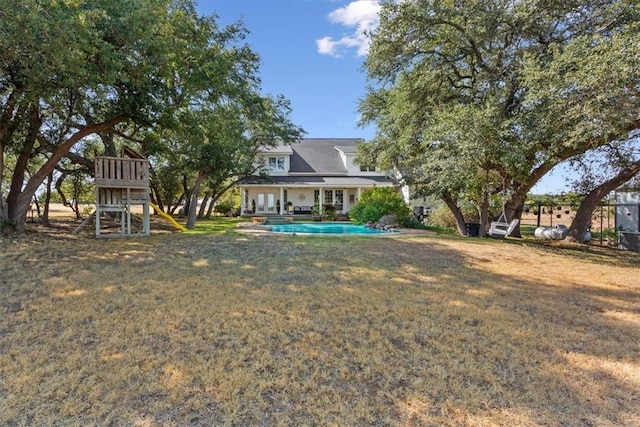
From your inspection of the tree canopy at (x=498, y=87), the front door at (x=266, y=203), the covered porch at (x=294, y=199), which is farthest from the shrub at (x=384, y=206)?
the front door at (x=266, y=203)

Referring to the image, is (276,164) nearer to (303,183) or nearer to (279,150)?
(279,150)

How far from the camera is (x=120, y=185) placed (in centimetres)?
1242

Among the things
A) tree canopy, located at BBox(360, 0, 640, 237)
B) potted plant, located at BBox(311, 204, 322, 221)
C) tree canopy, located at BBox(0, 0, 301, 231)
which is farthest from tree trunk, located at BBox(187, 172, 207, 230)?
potted plant, located at BBox(311, 204, 322, 221)

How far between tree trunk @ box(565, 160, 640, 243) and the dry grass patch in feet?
21.5

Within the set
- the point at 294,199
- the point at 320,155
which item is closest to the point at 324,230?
the point at 294,199

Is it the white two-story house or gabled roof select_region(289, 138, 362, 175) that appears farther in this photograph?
gabled roof select_region(289, 138, 362, 175)

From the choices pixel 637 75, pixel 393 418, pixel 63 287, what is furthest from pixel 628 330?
pixel 63 287

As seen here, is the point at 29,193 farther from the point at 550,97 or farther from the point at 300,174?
the point at 300,174

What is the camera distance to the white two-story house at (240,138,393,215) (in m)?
28.2

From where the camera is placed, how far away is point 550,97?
8914 millimetres

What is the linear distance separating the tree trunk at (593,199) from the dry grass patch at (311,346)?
6561mm

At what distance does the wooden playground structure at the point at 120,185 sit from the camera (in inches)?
481

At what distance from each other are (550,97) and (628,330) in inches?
248

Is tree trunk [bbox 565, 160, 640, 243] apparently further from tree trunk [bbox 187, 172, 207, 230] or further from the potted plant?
tree trunk [bbox 187, 172, 207, 230]
